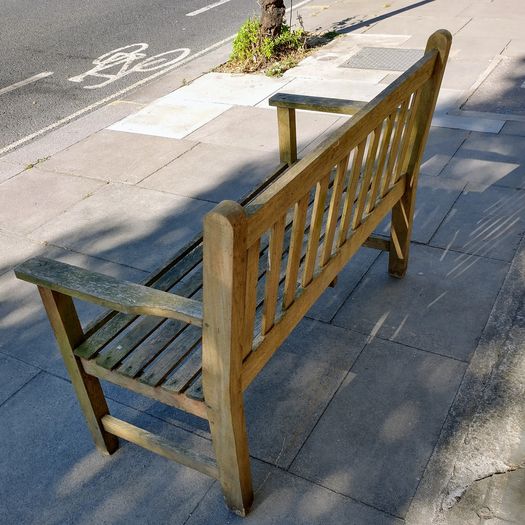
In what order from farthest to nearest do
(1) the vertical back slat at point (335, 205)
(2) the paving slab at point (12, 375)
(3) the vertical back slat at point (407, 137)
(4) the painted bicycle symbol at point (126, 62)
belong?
(4) the painted bicycle symbol at point (126, 62)
(2) the paving slab at point (12, 375)
(3) the vertical back slat at point (407, 137)
(1) the vertical back slat at point (335, 205)

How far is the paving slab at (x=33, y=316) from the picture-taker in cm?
332

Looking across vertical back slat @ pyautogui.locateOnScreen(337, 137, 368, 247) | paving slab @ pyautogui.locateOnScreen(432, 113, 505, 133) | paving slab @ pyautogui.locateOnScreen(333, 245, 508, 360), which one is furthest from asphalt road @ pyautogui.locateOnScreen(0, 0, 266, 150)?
vertical back slat @ pyautogui.locateOnScreen(337, 137, 368, 247)

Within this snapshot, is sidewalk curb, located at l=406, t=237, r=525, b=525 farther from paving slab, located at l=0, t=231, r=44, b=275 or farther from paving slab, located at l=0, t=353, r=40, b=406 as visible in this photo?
paving slab, located at l=0, t=231, r=44, b=275

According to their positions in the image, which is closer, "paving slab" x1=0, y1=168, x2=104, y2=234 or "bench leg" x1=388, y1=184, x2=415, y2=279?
"bench leg" x1=388, y1=184, x2=415, y2=279

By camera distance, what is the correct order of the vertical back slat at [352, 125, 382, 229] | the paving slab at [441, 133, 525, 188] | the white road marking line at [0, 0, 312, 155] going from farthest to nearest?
1. the white road marking line at [0, 0, 312, 155]
2. the paving slab at [441, 133, 525, 188]
3. the vertical back slat at [352, 125, 382, 229]

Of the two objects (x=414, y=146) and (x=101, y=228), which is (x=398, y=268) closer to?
(x=414, y=146)

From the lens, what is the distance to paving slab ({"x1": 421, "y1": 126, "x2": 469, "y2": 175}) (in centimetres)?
488

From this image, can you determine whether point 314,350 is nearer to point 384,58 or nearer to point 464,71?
point 464,71

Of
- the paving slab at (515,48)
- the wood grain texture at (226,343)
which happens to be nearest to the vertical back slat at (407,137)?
the wood grain texture at (226,343)

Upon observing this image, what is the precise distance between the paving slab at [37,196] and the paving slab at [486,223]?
2.75m

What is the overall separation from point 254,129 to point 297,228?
3948mm

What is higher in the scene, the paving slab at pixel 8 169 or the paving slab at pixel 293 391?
the paving slab at pixel 293 391

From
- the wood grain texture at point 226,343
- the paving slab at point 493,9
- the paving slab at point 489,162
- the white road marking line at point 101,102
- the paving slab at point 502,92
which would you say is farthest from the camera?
the paving slab at point 493,9

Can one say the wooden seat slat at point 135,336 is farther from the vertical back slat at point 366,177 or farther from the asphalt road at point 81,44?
the asphalt road at point 81,44
